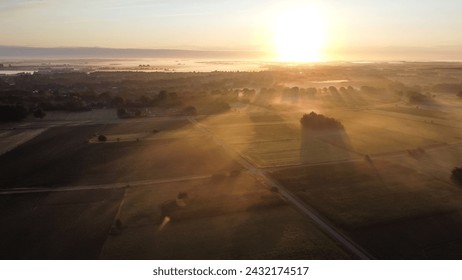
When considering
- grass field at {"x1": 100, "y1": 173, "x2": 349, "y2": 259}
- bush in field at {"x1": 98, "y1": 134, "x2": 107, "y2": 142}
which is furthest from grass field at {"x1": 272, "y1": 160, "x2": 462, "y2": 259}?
bush in field at {"x1": 98, "y1": 134, "x2": 107, "y2": 142}

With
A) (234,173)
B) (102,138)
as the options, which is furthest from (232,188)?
(102,138)

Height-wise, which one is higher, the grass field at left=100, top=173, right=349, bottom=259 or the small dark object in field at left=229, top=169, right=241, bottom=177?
the small dark object in field at left=229, top=169, right=241, bottom=177

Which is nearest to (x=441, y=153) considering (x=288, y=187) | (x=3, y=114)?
(x=288, y=187)

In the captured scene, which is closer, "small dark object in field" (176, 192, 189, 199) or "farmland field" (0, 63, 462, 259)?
"farmland field" (0, 63, 462, 259)

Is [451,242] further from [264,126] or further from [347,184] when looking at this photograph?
[264,126]

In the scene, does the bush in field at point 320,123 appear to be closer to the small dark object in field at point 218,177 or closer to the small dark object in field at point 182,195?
the small dark object in field at point 218,177

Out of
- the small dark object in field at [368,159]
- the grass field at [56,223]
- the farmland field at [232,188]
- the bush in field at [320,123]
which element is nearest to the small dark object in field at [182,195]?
the farmland field at [232,188]

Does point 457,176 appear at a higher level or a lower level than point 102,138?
higher

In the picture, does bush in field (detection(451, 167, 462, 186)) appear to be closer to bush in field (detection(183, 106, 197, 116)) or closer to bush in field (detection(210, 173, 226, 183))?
bush in field (detection(210, 173, 226, 183))

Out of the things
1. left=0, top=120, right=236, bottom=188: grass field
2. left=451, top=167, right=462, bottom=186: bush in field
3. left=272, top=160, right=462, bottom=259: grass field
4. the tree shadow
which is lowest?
left=0, top=120, right=236, bottom=188: grass field

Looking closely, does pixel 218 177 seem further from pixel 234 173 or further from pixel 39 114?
pixel 39 114

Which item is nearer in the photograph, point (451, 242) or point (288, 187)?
point (451, 242)
